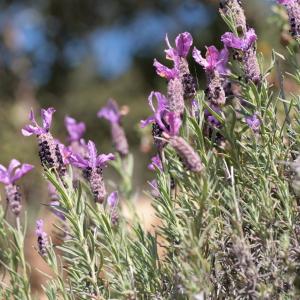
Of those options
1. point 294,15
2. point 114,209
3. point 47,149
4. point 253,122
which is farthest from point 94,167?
point 294,15

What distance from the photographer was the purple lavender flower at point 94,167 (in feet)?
4.55

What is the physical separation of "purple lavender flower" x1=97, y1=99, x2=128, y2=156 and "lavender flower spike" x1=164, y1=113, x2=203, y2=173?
3.05ft

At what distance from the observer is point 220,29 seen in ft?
39.2

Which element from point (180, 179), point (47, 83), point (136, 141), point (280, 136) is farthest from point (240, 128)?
point (47, 83)

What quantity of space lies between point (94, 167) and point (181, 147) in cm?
34

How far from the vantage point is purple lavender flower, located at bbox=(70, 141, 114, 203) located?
1.39 meters

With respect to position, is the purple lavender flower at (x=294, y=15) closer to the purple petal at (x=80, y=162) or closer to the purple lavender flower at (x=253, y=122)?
the purple lavender flower at (x=253, y=122)

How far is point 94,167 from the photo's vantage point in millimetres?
1394

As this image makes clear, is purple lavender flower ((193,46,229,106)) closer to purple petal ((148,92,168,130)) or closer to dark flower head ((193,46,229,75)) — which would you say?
dark flower head ((193,46,229,75))

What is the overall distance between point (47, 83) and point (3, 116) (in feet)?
20.9

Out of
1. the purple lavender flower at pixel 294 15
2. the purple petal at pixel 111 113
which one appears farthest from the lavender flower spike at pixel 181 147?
the purple petal at pixel 111 113

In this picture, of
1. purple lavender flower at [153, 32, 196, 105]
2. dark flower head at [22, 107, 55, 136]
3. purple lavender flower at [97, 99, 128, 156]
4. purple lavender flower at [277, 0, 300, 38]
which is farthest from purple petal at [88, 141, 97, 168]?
purple lavender flower at [97, 99, 128, 156]

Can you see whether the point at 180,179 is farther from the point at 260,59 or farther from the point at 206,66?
the point at 260,59

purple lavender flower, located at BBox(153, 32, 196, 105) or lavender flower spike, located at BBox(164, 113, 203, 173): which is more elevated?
purple lavender flower, located at BBox(153, 32, 196, 105)
